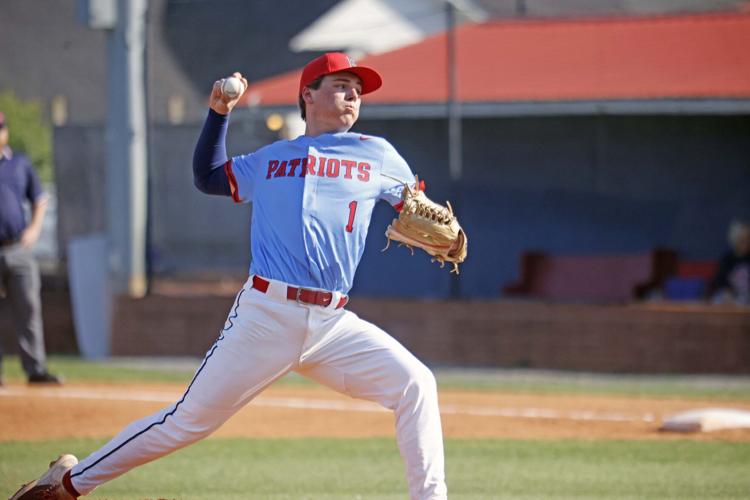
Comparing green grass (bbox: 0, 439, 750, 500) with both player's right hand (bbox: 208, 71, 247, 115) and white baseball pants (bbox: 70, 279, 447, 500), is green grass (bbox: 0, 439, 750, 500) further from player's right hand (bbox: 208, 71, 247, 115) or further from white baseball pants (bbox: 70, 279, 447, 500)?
player's right hand (bbox: 208, 71, 247, 115)

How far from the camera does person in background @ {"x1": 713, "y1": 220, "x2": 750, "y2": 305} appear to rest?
13.4 meters

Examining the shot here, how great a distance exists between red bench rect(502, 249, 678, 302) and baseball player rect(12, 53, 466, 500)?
36.3 ft

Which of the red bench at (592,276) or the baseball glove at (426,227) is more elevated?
the baseball glove at (426,227)

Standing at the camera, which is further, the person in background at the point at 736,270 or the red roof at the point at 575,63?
the red roof at the point at 575,63

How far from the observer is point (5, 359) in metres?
13.6

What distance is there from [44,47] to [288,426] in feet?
82.6

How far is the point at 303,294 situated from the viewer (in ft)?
16.2

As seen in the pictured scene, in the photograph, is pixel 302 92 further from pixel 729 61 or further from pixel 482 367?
pixel 729 61

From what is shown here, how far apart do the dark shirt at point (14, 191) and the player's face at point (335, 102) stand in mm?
5671

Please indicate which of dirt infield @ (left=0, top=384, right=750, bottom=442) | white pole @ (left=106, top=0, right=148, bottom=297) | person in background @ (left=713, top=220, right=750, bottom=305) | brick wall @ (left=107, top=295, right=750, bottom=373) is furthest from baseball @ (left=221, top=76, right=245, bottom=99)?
person in background @ (left=713, top=220, right=750, bottom=305)

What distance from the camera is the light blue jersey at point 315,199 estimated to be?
497 cm

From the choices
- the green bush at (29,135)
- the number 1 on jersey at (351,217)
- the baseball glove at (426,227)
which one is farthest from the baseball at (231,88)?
the green bush at (29,135)

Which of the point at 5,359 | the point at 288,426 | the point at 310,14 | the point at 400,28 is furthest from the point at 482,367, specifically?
the point at 310,14

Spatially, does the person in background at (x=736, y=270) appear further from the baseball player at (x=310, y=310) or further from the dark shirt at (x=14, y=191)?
the baseball player at (x=310, y=310)
